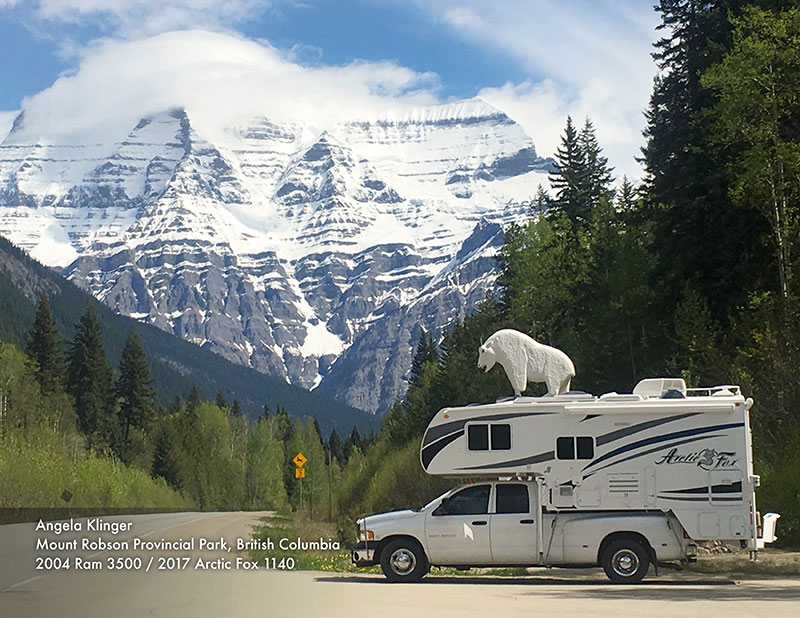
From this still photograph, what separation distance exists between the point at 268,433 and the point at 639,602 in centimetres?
12375

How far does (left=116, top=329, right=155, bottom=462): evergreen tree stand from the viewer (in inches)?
4183

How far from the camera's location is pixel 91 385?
101312 mm

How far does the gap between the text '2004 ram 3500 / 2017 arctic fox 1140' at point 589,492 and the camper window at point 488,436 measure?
17mm

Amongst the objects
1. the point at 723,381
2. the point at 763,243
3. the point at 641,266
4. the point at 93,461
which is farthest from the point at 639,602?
the point at 93,461

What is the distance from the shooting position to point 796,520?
2484cm

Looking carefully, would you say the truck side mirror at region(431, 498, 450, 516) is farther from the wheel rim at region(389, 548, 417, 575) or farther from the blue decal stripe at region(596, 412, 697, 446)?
the blue decal stripe at region(596, 412, 697, 446)

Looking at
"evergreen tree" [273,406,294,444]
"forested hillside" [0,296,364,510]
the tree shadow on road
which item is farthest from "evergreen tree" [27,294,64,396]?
the tree shadow on road

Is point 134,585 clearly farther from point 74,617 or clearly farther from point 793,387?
point 793,387

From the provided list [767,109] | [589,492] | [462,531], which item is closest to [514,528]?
[462,531]

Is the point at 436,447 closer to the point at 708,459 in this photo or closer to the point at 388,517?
the point at 388,517

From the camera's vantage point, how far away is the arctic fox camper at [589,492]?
1994cm

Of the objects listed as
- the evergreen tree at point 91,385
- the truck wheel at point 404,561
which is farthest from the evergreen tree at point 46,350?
the truck wheel at point 404,561

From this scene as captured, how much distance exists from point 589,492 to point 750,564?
4531mm

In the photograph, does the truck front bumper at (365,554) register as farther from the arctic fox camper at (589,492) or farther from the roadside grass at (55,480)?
the roadside grass at (55,480)
